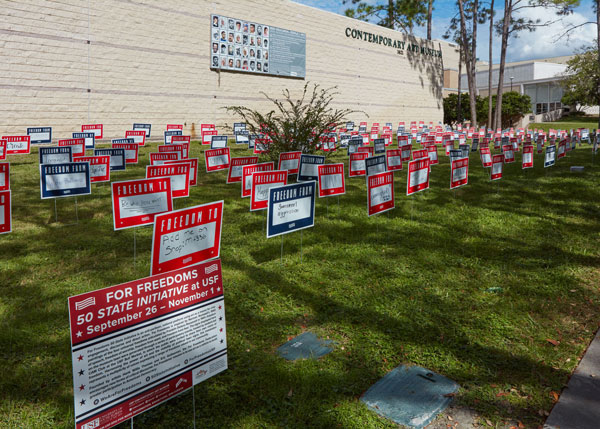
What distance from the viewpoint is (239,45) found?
92.2 feet

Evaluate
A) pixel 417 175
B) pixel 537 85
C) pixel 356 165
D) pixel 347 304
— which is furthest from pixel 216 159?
pixel 537 85

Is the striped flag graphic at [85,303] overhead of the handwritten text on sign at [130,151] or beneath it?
beneath

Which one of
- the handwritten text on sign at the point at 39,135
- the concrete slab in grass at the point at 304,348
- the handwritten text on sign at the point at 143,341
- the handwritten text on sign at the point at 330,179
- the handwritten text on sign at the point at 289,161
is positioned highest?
the handwritten text on sign at the point at 39,135

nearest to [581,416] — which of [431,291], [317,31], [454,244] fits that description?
[431,291]

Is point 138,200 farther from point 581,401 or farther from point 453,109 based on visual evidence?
point 453,109

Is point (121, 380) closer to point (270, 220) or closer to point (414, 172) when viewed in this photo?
point (270, 220)

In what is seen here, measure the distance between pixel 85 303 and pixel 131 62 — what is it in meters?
24.6

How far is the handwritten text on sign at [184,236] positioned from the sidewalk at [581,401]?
294 cm

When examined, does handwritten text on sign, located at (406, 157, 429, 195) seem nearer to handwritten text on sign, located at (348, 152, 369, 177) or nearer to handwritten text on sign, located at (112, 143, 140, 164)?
handwritten text on sign, located at (348, 152, 369, 177)

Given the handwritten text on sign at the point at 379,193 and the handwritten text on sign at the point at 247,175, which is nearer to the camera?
the handwritten text on sign at the point at 379,193

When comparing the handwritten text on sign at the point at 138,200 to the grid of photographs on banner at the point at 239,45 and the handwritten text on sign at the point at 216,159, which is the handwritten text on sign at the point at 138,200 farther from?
the grid of photographs on banner at the point at 239,45

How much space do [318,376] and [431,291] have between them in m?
2.12

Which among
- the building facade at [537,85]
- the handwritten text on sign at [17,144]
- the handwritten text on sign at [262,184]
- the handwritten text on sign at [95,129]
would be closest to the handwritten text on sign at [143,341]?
the handwritten text on sign at [262,184]

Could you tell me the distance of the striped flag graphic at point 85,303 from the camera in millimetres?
1930
